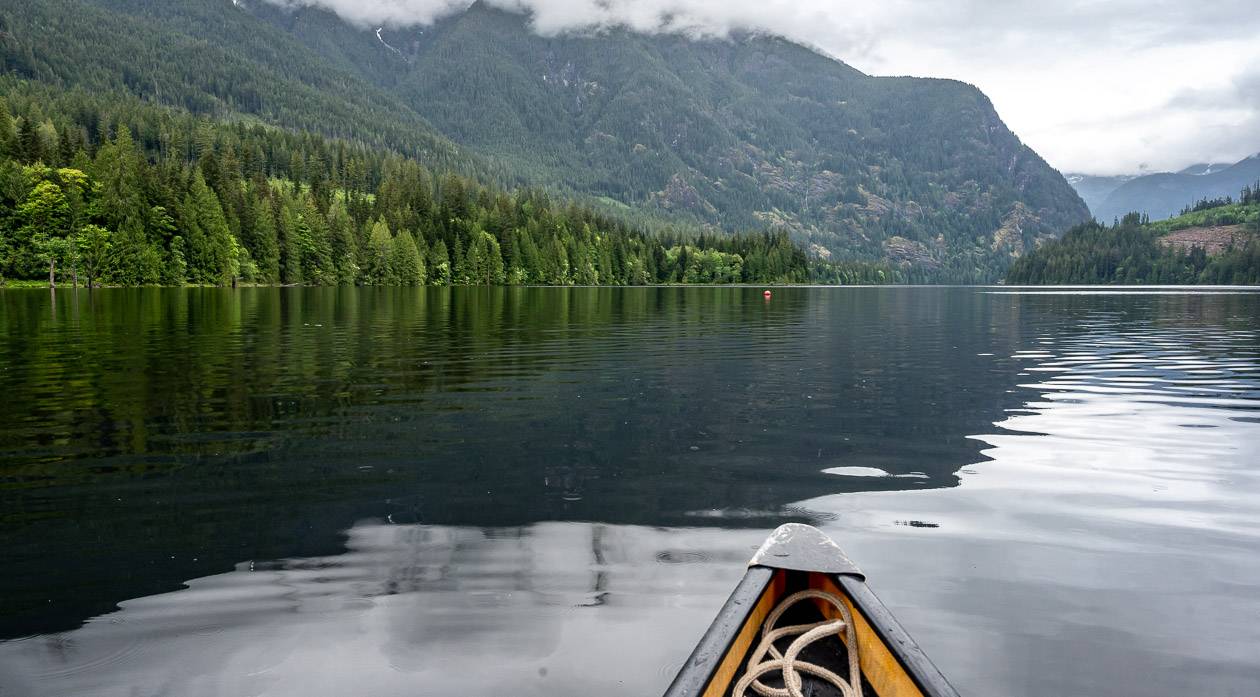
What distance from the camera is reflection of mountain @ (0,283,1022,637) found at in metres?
10.5

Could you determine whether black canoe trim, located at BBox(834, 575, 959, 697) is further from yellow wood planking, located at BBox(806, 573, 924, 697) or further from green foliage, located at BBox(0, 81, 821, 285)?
green foliage, located at BBox(0, 81, 821, 285)

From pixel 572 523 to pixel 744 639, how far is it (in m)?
5.28

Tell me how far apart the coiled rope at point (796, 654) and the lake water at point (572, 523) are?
1.24 meters

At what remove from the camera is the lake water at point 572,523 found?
746 cm

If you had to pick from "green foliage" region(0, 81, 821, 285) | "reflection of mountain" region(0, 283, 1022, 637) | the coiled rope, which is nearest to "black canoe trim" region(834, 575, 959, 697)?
the coiled rope

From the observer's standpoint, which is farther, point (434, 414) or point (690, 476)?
point (434, 414)

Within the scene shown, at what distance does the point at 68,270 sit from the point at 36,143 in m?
34.9

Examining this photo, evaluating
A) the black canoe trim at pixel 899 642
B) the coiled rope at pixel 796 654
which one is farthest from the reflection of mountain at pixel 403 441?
the black canoe trim at pixel 899 642

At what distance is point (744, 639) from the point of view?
6406mm

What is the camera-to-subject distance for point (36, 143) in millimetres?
130500

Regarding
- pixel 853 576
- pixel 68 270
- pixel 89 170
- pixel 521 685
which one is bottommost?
pixel 521 685

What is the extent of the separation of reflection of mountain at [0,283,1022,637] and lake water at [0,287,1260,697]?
100 millimetres

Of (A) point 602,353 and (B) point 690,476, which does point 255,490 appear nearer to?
(B) point 690,476

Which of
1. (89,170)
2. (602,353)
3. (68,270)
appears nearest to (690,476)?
(602,353)
